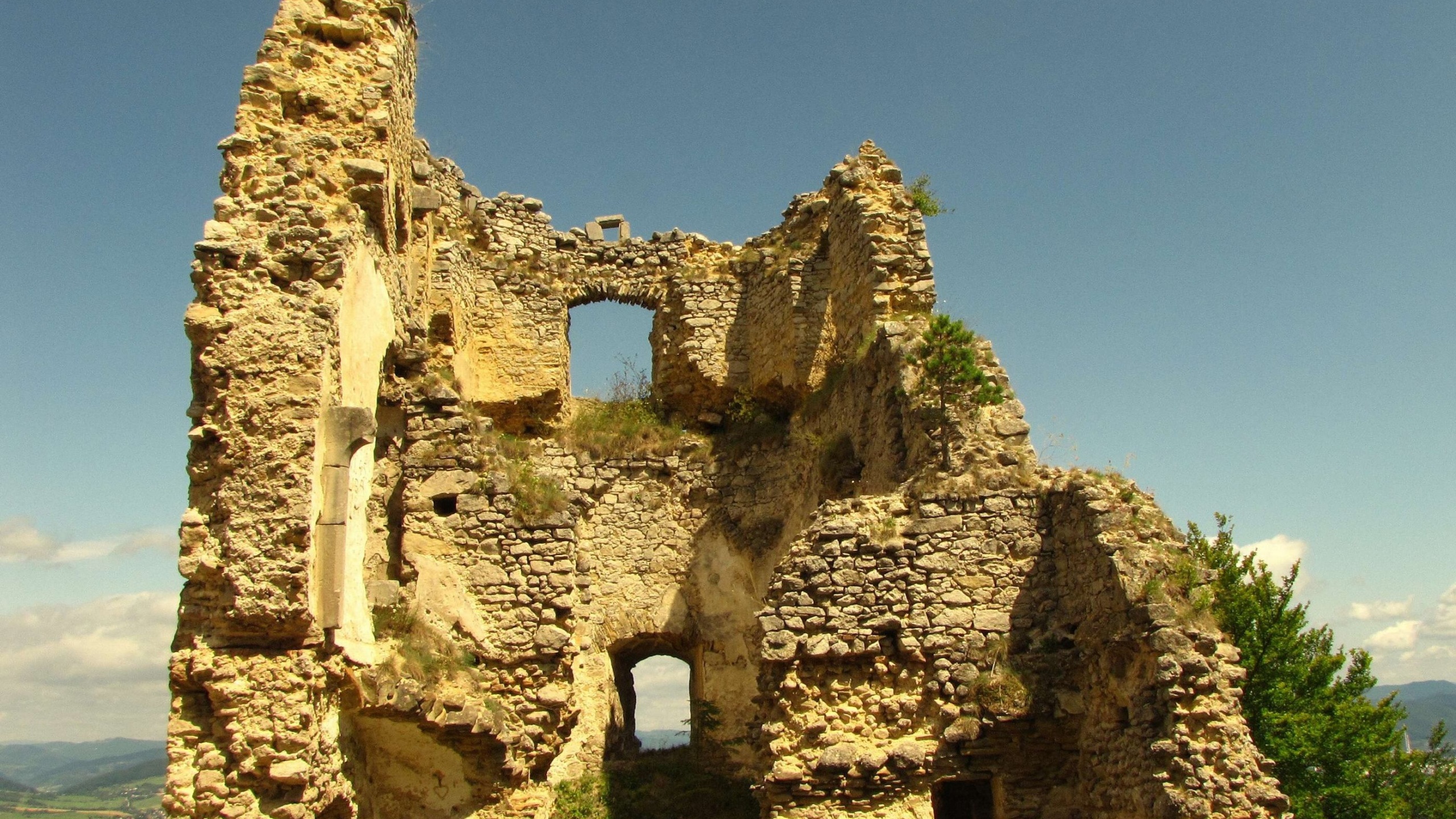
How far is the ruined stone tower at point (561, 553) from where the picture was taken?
7797mm

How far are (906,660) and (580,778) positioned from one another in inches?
197

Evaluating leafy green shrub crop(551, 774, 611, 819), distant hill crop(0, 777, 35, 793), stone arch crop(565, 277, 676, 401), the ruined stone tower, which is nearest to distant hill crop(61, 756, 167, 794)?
distant hill crop(0, 777, 35, 793)

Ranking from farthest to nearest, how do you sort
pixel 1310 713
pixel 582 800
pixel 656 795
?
pixel 1310 713 < pixel 656 795 < pixel 582 800

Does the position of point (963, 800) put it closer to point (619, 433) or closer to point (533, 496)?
point (533, 496)

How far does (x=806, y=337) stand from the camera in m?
14.9

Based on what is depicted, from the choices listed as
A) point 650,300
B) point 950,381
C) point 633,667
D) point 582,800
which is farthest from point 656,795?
point 650,300

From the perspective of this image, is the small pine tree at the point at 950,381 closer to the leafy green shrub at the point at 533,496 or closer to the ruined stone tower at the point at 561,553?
the ruined stone tower at the point at 561,553

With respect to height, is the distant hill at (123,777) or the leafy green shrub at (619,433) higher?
the leafy green shrub at (619,433)

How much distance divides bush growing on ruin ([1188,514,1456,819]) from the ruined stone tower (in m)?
4.70

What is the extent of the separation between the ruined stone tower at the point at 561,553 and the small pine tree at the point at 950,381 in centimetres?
19

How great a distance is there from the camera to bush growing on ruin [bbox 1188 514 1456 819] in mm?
14336

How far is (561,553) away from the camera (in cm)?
1121

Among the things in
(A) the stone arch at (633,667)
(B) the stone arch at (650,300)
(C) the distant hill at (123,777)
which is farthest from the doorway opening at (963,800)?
(C) the distant hill at (123,777)

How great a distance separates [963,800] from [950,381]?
17.0 feet
